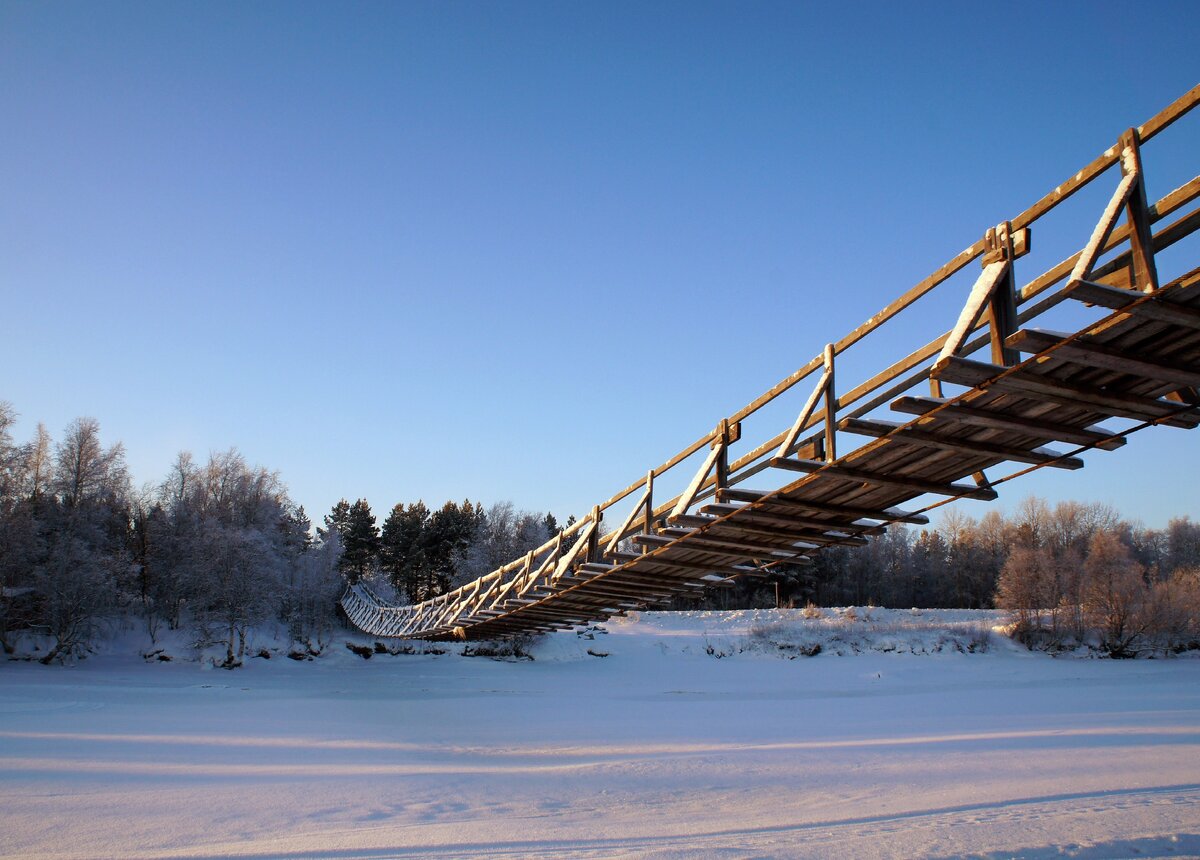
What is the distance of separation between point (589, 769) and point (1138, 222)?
22.6 ft

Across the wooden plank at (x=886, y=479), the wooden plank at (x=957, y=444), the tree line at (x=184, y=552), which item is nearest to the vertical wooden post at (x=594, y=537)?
the wooden plank at (x=886, y=479)

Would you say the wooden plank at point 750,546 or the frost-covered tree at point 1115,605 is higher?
the wooden plank at point 750,546

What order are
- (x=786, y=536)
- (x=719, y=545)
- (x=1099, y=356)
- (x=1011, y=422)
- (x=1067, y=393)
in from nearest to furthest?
1. (x=1099, y=356)
2. (x=1067, y=393)
3. (x=1011, y=422)
4. (x=786, y=536)
5. (x=719, y=545)

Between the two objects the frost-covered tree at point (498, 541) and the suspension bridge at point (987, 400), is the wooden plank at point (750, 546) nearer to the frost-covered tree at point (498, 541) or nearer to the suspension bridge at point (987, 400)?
the suspension bridge at point (987, 400)

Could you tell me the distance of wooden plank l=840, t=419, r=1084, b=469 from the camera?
5.75 metres

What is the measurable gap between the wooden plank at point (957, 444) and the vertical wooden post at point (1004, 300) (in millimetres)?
1097

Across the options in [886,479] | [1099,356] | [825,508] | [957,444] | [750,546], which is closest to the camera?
[1099,356]

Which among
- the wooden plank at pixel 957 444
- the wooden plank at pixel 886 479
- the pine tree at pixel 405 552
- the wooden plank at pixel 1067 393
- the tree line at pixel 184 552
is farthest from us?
the pine tree at pixel 405 552

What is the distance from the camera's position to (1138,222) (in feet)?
13.4

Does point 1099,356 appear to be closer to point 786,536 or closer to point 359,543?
point 786,536

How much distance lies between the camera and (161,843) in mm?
5301

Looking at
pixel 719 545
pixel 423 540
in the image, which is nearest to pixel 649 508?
pixel 719 545

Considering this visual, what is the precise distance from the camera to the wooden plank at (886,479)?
21.1 feet

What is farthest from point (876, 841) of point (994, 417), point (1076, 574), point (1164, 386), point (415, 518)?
point (415, 518)
